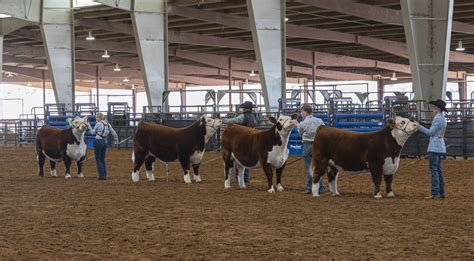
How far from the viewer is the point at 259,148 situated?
11680 millimetres

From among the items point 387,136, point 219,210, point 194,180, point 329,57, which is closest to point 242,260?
point 219,210

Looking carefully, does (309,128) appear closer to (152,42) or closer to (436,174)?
(436,174)

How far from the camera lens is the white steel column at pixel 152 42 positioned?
→ 2730cm

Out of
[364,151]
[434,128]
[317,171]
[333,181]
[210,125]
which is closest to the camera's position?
[434,128]

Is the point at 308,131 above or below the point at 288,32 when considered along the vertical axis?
below

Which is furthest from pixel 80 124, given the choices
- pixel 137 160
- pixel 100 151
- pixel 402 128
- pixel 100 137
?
pixel 402 128

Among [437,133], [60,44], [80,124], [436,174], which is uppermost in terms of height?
[60,44]

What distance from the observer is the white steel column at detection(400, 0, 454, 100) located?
722 inches

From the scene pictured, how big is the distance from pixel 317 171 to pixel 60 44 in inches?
824

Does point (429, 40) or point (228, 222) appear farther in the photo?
point (429, 40)

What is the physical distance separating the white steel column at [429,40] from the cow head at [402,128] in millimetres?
8619

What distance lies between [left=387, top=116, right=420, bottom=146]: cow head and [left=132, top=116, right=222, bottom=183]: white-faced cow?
3967 mm

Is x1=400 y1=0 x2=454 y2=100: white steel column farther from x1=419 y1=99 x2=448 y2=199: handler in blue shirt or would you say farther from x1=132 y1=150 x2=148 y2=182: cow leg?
x1=132 y1=150 x2=148 y2=182: cow leg

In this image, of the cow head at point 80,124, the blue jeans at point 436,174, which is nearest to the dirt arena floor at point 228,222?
the blue jeans at point 436,174
